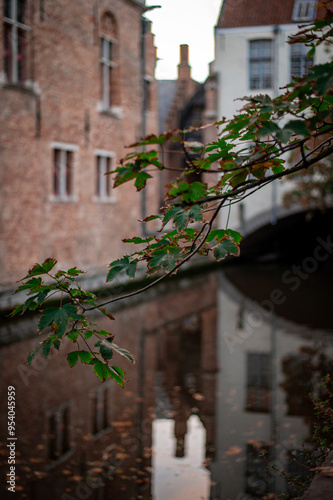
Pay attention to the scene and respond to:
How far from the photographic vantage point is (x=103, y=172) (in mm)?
14062

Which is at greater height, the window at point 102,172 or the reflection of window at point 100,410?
the window at point 102,172

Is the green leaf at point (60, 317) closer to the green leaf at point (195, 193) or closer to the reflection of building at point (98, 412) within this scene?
the green leaf at point (195, 193)

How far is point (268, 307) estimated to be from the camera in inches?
475

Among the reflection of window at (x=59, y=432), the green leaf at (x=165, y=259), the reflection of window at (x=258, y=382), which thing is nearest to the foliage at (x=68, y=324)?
the green leaf at (x=165, y=259)

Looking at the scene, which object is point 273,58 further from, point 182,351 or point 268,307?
point 182,351

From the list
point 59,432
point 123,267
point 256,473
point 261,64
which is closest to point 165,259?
point 123,267

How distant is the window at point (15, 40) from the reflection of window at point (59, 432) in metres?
7.24

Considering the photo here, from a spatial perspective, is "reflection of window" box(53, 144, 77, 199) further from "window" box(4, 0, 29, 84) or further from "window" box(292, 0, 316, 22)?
"window" box(292, 0, 316, 22)

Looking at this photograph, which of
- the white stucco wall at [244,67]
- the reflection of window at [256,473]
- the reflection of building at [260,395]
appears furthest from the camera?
the white stucco wall at [244,67]

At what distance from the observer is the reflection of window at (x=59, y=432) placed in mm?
4773

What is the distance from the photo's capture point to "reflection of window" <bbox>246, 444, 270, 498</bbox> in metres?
4.12

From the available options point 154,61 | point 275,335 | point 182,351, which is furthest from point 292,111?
point 154,61

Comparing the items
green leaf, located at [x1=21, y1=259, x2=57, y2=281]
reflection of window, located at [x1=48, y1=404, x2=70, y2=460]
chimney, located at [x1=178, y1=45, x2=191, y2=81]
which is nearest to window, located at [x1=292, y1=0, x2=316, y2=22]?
chimney, located at [x1=178, y1=45, x2=191, y2=81]

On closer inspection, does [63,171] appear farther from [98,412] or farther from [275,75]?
[275,75]
